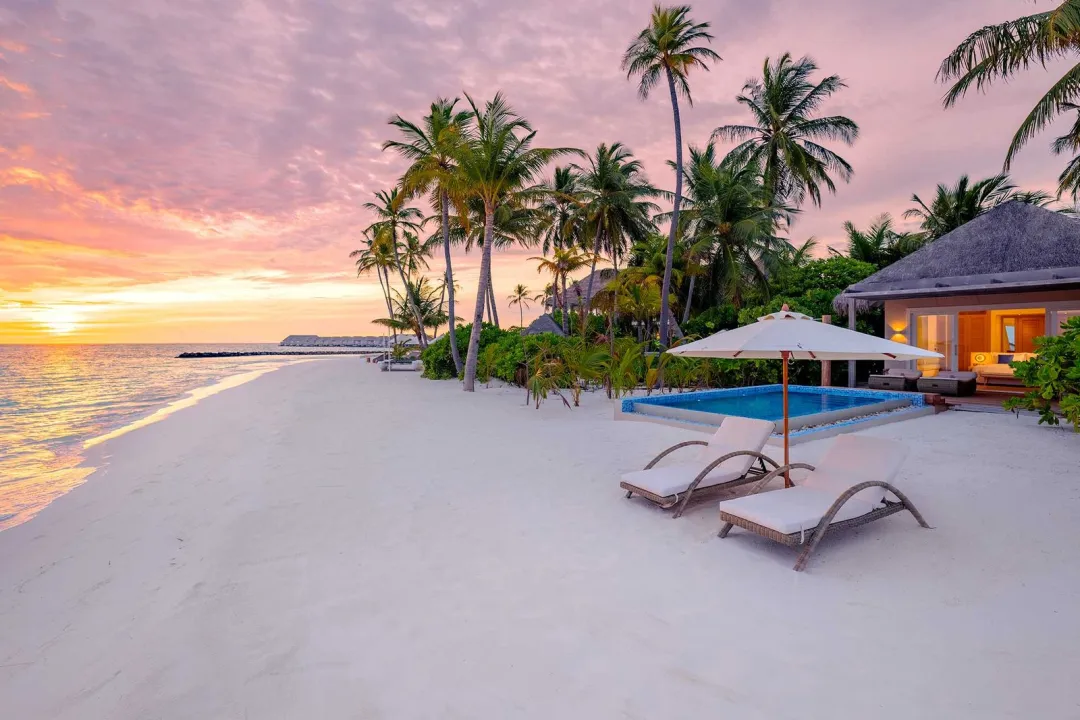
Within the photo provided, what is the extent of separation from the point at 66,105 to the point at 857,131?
85.1 feet

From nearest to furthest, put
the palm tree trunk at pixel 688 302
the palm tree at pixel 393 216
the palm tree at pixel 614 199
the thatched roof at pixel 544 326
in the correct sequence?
the palm tree trunk at pixel 688 302
the palm tree at pixel 614 199
the thatched roof at pixel 544 326
the palm tree at pixel 393 216

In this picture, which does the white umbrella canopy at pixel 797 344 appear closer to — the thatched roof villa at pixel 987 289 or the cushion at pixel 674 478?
the cushion at pixel 674 478

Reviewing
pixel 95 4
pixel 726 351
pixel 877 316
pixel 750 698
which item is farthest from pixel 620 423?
pixel 95 4

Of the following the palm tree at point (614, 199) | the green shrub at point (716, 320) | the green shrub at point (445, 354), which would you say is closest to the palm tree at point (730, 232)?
the green shrub at point (716, 320)

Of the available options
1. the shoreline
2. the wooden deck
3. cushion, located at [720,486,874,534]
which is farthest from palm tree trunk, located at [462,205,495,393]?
cushion, located at [720,486,874,534]

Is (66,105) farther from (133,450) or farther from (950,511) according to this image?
(950,511)

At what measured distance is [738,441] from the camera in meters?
4.95

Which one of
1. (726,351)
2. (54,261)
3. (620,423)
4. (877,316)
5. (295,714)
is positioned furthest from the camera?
(54,261)

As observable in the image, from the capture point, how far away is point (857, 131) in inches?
813

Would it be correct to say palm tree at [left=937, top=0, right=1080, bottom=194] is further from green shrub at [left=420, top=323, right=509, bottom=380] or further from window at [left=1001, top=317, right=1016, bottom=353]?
green shrub at [left=420, top=323, right=509, bottom=380]

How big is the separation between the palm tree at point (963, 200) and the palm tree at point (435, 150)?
21.5 meters

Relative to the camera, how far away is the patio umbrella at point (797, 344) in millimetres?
4371

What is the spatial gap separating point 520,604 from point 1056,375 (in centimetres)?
860

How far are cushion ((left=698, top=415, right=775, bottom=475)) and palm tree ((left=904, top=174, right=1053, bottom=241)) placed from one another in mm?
23833
